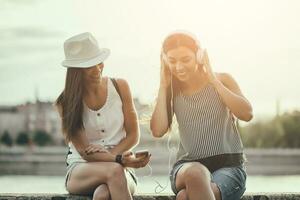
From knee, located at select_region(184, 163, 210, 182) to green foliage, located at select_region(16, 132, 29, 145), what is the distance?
64.4m

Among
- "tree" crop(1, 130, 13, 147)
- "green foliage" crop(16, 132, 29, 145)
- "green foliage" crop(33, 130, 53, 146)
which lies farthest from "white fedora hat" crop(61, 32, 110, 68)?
"green foliage" crop(33, 130, 53, 146)

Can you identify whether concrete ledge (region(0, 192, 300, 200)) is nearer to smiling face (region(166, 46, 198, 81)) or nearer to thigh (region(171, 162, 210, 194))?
thigh (region(171, 162, 210, 194))

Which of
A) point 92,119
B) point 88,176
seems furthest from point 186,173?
point 92,119

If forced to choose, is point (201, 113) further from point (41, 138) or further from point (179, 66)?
point (41, 138)

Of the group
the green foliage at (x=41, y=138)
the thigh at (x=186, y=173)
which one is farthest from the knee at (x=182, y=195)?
the green foliage at (x=41, y=138)

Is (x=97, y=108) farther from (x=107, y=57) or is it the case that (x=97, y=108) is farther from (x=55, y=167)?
(x=55, y=167)

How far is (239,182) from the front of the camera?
392cm

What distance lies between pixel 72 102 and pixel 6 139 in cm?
6644

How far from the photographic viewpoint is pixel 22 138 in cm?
6956

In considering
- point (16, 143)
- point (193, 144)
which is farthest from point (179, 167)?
point (16, 143)

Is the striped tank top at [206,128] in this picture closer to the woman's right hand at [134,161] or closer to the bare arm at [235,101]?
the bare arm at [235,101]

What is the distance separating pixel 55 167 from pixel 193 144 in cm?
5378

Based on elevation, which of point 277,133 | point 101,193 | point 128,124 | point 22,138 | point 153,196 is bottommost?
point 22,138

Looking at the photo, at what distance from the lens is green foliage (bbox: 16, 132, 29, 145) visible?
6800 centimetres
